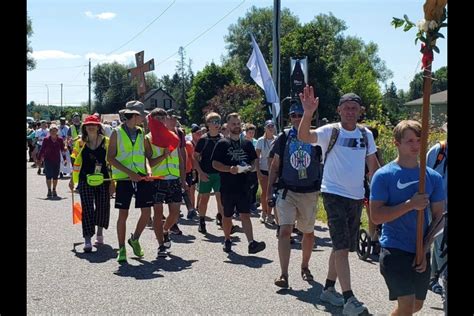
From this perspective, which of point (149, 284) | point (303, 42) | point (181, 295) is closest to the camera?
point (181, 295)

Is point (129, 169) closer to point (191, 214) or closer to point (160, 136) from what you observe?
point (160, 136)

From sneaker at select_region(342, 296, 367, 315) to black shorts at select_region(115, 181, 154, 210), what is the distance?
340 cm

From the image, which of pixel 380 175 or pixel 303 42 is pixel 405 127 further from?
pixel 303 42

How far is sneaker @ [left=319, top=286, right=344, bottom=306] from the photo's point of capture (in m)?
6.28

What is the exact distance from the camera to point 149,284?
709 centimetres

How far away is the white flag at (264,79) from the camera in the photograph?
1497 centimetres

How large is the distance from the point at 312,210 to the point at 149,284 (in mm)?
1969

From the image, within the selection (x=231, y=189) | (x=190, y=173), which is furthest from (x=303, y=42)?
(x=231, y=189)

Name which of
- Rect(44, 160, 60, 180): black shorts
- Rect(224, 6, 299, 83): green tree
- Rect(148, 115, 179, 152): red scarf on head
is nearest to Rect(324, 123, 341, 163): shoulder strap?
Rect(148, 115, 179, 152): red scarf on head

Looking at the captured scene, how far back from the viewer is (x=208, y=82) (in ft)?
219

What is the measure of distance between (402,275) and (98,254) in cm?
530

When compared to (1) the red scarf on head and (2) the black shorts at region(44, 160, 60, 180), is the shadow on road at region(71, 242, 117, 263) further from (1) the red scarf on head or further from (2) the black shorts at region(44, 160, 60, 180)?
(2) the black shorts at region(44, 160, 60, 180)

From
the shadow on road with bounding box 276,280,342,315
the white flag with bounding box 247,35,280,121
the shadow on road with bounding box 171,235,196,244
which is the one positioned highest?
the white flag with bounding box 247,35,280,121

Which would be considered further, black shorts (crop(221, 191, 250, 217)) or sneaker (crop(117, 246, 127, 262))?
black shorts (crop(221, 191, 250, 217))
